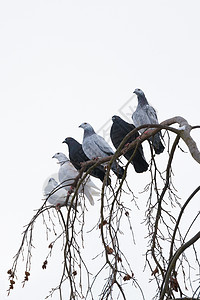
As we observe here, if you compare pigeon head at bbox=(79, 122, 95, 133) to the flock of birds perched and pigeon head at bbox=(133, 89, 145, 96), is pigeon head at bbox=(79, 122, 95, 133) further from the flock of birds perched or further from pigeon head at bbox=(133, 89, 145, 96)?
pigeon head at bbox=(133, 89, 145, 96)

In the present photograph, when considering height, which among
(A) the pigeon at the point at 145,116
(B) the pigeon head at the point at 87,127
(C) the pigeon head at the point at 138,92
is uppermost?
(B) the pigeon head at the point at 87,127

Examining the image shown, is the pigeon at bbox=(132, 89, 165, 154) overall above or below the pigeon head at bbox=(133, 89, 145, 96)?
below

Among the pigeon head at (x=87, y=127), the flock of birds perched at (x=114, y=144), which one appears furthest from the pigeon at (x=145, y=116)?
the pigeon head at (x=87, y=127)

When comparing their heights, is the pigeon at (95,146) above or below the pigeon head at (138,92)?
below

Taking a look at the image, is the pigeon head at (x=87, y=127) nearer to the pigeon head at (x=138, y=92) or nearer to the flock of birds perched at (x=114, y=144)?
the flock of birds perched at (x=114, y=144)

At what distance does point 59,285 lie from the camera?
282 centimetres

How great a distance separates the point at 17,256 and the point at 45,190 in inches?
81.9

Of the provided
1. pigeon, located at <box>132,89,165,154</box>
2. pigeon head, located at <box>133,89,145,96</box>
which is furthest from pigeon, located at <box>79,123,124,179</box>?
pigeon head, located at <box>133,89,145,96</box>

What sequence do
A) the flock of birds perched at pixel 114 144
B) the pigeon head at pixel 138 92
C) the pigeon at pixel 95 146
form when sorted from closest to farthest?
the flock of birds perched at pixel 114 144
the pigeon at pixel 95 146
the pigeon head at pixel 138 92

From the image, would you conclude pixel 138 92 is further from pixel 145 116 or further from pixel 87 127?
pixel 87 127

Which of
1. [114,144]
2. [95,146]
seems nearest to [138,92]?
[114,144]

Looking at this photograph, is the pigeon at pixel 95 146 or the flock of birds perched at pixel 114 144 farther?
the pigeon at pixel 95 146

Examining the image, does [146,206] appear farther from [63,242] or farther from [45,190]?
[45,190]

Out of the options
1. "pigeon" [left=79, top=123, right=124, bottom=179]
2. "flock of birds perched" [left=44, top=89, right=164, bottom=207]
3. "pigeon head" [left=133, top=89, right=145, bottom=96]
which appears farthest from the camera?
"pigeon head" [left=133, top=89, right=145, bottom=96]
